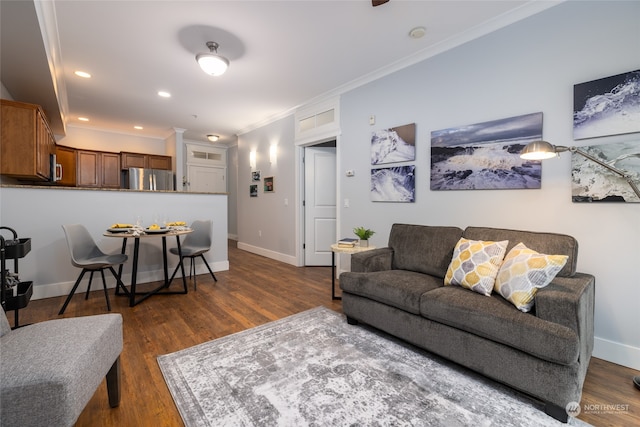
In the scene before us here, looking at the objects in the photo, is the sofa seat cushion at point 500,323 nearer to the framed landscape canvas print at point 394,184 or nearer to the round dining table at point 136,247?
the framed landscape canvas print at point 394,184

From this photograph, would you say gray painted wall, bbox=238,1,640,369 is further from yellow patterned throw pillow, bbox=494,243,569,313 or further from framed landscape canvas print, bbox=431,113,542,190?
yellow patterned throw pillow, bbox=494,243,569,313

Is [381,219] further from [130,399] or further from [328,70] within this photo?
[130,399]

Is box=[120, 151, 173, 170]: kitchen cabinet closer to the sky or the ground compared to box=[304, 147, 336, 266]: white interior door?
closer to the sky

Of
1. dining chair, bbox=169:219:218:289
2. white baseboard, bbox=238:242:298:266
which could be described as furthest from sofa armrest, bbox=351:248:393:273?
white baseboard, bbox=238:242:298:266

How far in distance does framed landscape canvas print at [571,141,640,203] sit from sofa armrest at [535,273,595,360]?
0.70 metres

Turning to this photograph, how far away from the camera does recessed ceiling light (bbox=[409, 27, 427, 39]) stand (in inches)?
104

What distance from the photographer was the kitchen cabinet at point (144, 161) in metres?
6.28

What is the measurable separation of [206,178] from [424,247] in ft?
21.6

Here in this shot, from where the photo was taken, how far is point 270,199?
18.4 ft

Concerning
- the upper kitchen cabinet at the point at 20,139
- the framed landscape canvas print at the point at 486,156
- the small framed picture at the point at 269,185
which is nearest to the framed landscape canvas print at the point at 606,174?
the framed landscape canvas print at the point at 486,156

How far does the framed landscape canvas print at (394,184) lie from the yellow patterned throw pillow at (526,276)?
1428mm

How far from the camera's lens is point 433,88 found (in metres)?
3.02

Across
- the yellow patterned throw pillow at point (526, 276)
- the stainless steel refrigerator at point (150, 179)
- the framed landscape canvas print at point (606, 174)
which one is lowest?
the yellow patterned throw pillow at point (526, 276)

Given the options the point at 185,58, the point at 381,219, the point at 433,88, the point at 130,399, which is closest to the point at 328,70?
the point at 433,88
